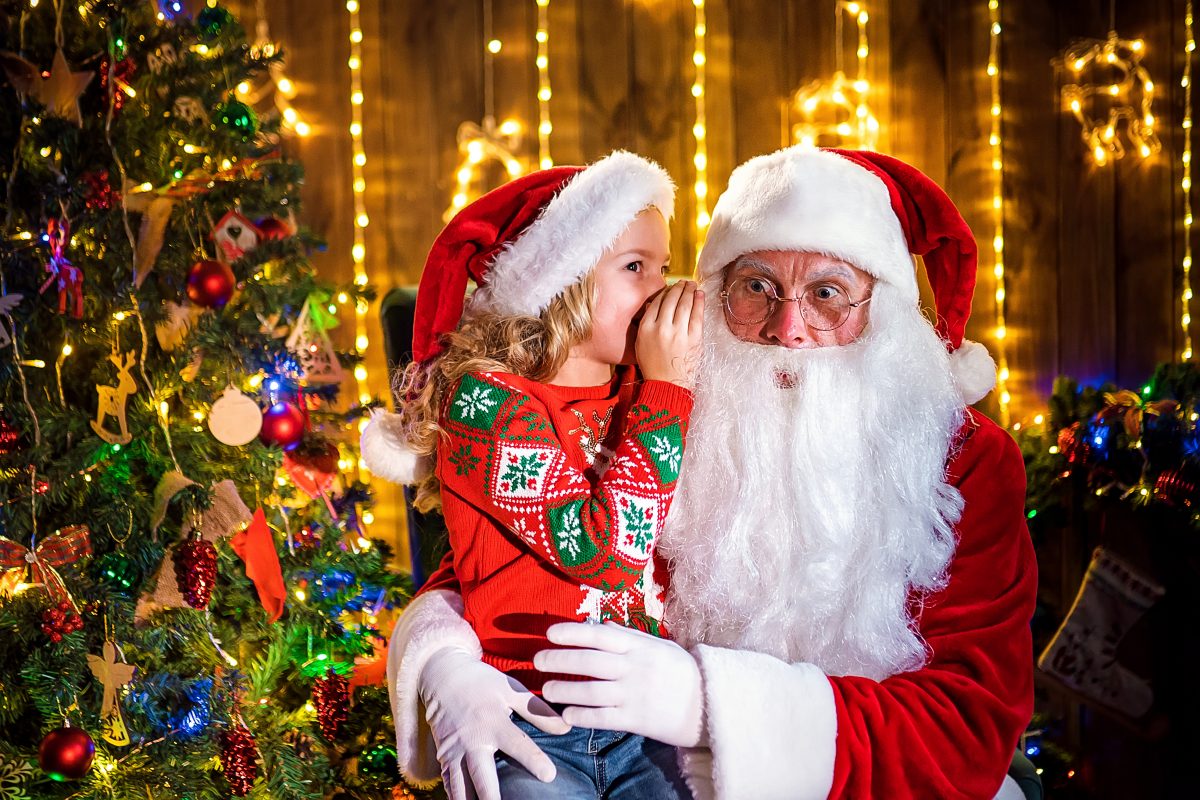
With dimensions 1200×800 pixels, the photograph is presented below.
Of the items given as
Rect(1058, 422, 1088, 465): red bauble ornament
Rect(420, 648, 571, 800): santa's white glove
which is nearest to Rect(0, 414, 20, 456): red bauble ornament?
Rect(420, 648, 571, 800): santa's white glove

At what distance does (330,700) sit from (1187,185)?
2.97m

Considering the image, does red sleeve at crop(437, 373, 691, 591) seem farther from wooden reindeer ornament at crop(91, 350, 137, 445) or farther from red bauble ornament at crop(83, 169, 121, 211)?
red bauble ornament at crop(83, 169, 121, 211)

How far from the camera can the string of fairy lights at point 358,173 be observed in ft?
11.8

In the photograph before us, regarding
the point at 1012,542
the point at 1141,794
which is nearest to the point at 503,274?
the point at 1012,542

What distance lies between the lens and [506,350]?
1.88 meters

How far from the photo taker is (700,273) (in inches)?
76.8

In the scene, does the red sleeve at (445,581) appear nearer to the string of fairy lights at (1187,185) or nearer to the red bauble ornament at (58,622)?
the red bauble ornament at (58,622)

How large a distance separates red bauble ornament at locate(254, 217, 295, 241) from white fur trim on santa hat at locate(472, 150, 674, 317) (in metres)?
0.74

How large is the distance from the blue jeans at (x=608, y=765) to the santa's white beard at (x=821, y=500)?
0.22m

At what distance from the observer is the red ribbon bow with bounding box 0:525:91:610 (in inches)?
84.3

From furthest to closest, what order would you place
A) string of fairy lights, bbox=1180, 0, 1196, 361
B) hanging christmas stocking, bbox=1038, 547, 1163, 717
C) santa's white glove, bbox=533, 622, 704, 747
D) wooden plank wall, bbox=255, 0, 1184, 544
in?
wooden plank wall, bbox=255, 0, 1184, 544 < string of fairy lights, bbox=1180, 0, 1196, 361 < hanging christmas stocking, bbox=1038, 547, 1163, 717 < santa's white glove, bbox=533, 622, 704, 747

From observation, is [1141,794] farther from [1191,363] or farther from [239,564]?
[239,564]

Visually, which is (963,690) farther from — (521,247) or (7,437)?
(7,437)

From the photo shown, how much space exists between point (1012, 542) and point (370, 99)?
9.15ft
